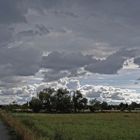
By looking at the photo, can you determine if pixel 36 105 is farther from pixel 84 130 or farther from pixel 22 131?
pixel 22 131

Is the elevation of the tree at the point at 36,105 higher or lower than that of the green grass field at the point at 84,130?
higher

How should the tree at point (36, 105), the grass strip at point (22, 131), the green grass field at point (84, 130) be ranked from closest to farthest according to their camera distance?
the grass strip at point (22, 131) < the green grass field at point (84, 130) < the tree at point (36, 105)

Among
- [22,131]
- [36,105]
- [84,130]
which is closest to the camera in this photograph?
[22,131]

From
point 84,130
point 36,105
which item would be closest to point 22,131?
point 84,130

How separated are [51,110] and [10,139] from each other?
562ft

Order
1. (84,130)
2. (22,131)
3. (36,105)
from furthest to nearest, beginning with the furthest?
(36,105) < (84,130) < (22,131)

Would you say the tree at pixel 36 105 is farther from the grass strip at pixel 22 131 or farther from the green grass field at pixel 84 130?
the grass strip at pixel 22 131

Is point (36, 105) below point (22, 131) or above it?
above

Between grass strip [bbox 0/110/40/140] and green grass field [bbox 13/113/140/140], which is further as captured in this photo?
green grass field [bbox 13/113/140/140]

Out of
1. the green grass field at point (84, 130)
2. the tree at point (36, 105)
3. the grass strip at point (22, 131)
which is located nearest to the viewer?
the grass strip at point (22, 131)

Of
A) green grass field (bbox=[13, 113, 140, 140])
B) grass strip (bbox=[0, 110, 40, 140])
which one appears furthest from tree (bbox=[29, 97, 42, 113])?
grass strip (bbox=[0, 110, 40, 140])

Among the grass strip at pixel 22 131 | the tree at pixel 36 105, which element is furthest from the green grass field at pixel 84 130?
the tree at pixel 36 105

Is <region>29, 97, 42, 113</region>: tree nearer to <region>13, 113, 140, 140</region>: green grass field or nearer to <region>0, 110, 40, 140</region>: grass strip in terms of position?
<region>13, 113, 140, 140</region>: green grass field

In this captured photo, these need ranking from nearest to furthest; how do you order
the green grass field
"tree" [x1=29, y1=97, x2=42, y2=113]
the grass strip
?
the grass strip
the green grass field
"tree" [x1=29, y1=97, x2=42, y2=113]
